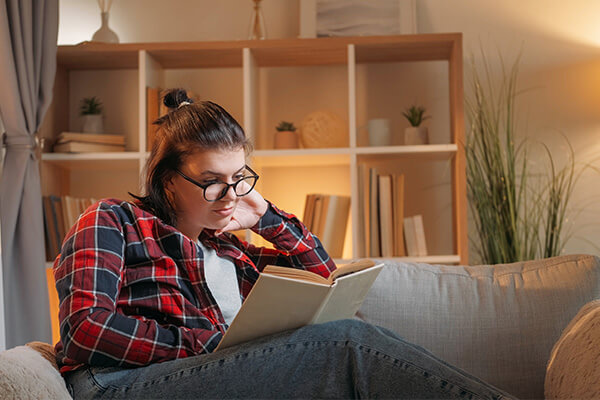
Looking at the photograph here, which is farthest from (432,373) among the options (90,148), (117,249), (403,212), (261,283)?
(90,148)

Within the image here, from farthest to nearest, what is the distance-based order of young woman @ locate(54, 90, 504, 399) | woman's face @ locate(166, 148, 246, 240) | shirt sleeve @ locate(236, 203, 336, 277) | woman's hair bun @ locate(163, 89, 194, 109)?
shirt sleeve @ locate(236, 203, 336, 277) → woman's hair bun @ locate(163, 89, 194, 109) → woman's face @ locate(166, 148, 246, 240) → young woman @ locate(54, 90, 504, 399)

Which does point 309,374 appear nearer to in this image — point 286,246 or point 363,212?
point 286,246

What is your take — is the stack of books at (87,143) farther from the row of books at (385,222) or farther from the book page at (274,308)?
the book page at (274,308)

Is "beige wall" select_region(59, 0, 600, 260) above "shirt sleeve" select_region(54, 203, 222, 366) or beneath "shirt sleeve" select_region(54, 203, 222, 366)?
above

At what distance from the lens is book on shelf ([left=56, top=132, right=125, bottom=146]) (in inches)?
113

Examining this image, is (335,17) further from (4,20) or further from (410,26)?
(4,20)

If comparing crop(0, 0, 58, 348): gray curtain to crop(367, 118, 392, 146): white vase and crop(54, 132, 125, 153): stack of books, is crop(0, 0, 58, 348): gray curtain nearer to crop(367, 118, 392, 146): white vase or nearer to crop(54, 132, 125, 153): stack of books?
crop(54, 132, 125, 153): stack of books

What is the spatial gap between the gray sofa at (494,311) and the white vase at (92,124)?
161cm

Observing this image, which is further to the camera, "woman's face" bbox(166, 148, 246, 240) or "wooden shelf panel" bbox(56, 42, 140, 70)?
"wooden shelf panel" bbox(56, 42, 140, 70)

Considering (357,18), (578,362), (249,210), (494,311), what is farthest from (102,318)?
(357,18)

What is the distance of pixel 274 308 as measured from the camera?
1.28 meters

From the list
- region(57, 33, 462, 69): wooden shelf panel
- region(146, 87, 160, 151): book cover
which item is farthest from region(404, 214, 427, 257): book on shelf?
region(146, 87, 160, 151): book cover

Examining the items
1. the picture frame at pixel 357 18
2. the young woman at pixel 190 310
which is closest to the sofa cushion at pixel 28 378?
the young woman at pixel 190 310

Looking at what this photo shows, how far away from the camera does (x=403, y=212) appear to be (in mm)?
3057
